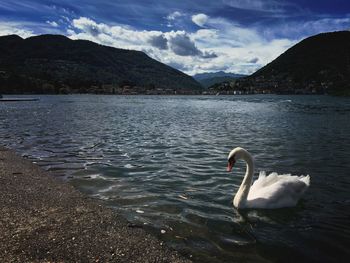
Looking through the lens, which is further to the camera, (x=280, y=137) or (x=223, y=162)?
(x=280, y=137)

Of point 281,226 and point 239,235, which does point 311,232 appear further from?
point 239,235

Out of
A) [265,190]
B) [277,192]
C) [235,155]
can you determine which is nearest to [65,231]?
[235,155]

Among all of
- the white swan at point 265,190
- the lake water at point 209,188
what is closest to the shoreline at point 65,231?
the lake water at point 209,188

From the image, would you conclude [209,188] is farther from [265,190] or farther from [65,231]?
[65,231]

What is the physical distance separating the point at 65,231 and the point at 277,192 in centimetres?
714

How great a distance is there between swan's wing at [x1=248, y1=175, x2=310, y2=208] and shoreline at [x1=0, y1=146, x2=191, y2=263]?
177 inches

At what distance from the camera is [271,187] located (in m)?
13.1

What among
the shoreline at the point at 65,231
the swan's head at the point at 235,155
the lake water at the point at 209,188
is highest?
the swan's head at the point at 235,155

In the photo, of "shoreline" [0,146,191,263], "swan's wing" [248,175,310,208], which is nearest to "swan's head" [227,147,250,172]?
"swan's wing" [248,175,310,208]

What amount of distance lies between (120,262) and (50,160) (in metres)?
14.1

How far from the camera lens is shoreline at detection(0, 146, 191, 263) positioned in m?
8.34

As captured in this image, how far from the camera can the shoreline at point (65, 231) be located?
8.34 meters

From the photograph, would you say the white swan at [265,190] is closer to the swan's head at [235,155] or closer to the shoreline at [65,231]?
the swan's head at [235,155]

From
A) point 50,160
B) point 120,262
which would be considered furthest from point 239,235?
point 50,160
